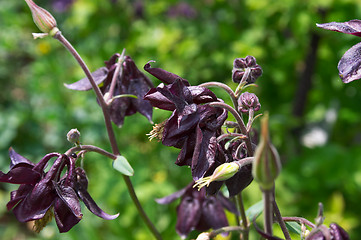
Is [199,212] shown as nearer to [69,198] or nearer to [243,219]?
[243,219]

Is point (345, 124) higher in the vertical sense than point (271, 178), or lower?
lower

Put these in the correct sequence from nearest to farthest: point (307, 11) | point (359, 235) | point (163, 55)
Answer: point (307, 11), point (359, 235), point (163, 55)

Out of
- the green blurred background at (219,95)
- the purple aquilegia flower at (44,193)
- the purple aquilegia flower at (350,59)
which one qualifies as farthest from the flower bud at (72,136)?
the green blurred background at (219,95)

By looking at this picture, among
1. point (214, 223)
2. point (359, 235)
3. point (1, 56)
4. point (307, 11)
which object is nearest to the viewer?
point (214, 223)

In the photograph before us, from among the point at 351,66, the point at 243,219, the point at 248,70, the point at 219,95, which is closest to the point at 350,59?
the point at 351,66

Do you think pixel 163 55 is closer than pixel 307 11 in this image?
No

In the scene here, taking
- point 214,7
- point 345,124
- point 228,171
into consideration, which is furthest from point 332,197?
point 228,171

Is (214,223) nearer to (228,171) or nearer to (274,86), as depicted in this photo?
(228,171)
